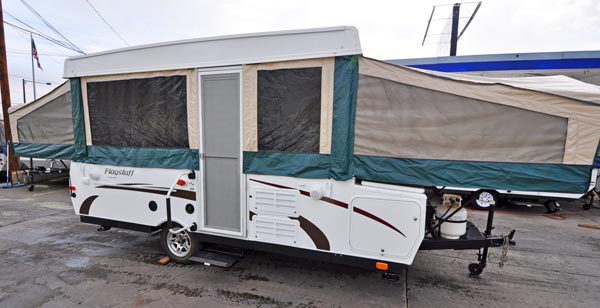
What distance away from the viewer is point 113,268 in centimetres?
428

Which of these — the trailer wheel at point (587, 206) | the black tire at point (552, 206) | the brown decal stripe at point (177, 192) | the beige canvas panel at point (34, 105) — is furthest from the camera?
the trailer wheel at point (587, 206)

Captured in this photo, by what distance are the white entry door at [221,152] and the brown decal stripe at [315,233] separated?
2.55ft

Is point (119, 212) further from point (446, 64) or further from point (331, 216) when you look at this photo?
point (446, 64)

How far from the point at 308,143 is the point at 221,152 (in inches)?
45.5

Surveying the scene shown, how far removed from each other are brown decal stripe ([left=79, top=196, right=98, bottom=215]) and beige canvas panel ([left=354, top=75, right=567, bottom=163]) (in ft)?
13.2

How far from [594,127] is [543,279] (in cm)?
239

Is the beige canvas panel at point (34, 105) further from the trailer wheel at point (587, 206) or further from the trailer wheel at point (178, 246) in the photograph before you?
the trailer wheel at point (587, 206)

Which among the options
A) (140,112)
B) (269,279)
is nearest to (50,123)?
(140,112)

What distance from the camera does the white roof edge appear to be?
3.24 metres

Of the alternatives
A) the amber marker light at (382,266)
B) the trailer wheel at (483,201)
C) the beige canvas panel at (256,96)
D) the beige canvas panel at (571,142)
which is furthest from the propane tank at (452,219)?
the trailer wheel at (483,201)

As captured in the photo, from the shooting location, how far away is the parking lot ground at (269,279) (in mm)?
3482

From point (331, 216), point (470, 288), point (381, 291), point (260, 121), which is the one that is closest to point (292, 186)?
point (331, 216)

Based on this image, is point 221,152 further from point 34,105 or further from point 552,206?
point 552,206

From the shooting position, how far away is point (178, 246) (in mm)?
4398
